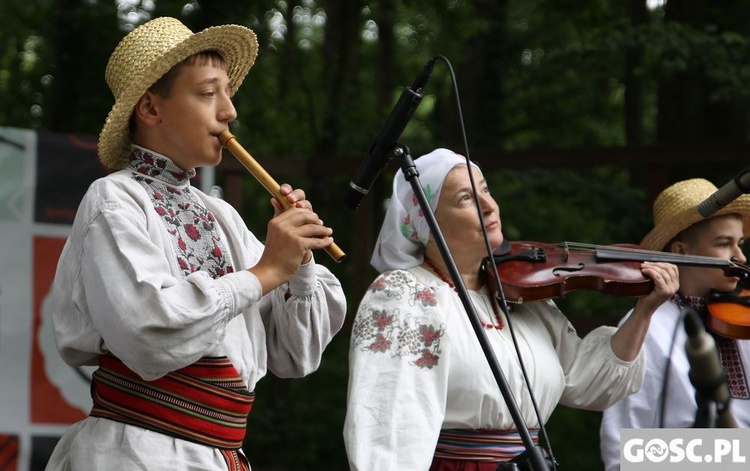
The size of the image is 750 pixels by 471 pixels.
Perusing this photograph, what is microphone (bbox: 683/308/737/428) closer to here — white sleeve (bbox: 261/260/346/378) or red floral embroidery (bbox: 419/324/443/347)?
red floral embroidery (bbox: 419/324/443/347)

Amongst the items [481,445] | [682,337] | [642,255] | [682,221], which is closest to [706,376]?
[682,337]

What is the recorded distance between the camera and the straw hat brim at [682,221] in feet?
12.6

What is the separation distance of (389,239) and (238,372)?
3.53ft

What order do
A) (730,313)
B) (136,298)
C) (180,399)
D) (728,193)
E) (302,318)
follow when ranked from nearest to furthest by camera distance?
1. (136,298)
2. (180,399)
3. (302,318)
4. (728,193)
5. (730,313)

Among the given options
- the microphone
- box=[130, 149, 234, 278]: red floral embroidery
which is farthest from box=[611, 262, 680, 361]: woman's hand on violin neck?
box=[130, 149, 234, 278]: red floral embroidery

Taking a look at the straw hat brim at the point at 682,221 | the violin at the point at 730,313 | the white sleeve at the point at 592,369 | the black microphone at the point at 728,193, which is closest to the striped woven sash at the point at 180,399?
the white sleeve at the point at 592,369

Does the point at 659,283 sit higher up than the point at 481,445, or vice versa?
the point at 659,283

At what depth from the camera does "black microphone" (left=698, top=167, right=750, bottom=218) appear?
3.01 metres

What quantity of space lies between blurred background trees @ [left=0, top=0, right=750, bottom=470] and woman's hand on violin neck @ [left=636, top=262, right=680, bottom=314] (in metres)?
1.92

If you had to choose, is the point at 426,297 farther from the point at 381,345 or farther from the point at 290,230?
the point at 290,230

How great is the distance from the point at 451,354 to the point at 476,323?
0.76 m

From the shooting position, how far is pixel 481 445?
317 cm

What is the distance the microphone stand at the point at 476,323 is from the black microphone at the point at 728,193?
100cm

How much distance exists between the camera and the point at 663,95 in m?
6.59
